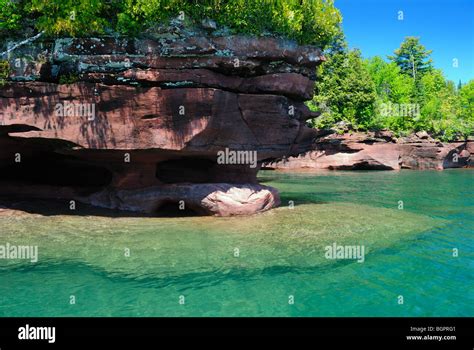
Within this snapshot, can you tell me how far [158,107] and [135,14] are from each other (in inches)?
147

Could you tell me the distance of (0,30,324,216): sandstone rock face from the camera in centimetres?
1386

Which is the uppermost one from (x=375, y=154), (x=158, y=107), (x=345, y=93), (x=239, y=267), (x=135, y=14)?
(x=345, y=93)

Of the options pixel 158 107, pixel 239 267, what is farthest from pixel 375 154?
pixel 239 267

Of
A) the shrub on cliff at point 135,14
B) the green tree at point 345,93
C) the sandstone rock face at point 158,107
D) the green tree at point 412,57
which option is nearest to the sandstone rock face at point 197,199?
the sandstone rock face at point 158,107

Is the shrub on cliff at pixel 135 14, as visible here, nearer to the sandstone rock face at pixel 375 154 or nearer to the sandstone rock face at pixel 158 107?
the sandstone rock face at pixel 158 107

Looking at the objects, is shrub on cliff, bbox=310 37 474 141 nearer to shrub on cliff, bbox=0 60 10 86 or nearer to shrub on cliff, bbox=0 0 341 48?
shrub on cliff, bbox=0 0 341 48

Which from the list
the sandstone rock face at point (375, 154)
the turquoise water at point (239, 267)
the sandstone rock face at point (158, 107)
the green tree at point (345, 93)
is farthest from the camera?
the green tree at point (345, 93)

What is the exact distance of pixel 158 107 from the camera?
1414 cm

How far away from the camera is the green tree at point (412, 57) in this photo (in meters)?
65.9

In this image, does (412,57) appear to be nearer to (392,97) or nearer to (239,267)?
(392,97)

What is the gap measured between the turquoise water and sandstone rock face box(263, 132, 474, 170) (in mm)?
32596

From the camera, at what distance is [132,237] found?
11.7m

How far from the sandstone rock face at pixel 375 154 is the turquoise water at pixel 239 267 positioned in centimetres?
3260
